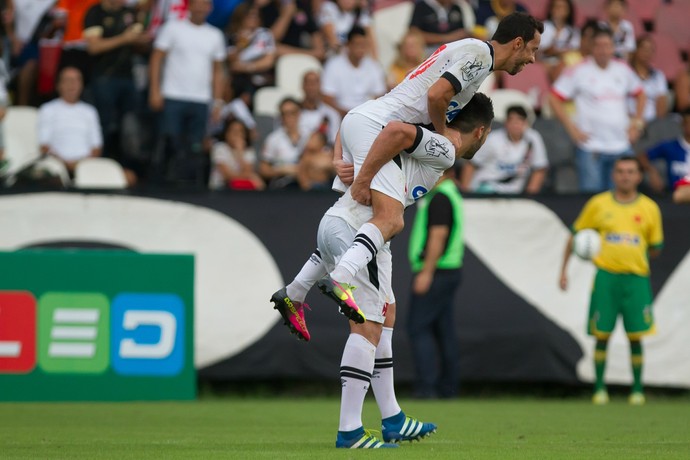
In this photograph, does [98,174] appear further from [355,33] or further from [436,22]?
[436,22]

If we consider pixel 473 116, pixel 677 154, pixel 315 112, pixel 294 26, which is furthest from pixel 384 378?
pixel 294 26

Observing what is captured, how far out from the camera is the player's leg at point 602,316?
41.7 ft

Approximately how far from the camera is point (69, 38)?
51.2 ft

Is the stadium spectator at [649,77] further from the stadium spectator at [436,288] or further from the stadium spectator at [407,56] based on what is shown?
the stadium spectator at [436,288]

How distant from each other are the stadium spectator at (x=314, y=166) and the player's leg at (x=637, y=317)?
12.6 feet

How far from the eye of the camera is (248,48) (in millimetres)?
16391

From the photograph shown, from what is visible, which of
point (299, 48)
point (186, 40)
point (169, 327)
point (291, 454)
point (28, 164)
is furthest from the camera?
point (299, 48)

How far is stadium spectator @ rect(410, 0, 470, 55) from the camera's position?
17.1 m

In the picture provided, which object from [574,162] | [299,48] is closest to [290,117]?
[299,48]

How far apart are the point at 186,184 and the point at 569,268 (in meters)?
4.45

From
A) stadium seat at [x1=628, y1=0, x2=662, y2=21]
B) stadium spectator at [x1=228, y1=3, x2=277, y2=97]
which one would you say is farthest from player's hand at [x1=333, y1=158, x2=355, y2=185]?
stadium seat at [x1=628, y1=0, x2=662, y2=21]

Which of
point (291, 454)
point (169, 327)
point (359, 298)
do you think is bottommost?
point (169, 327)

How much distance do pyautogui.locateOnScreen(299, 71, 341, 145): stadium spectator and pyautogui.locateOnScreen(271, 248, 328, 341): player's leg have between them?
7954 mm

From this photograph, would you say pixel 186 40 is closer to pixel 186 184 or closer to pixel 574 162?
pixel 186 184
